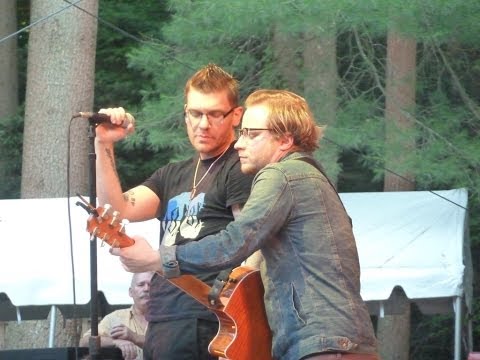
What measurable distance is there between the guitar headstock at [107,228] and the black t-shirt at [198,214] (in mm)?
536

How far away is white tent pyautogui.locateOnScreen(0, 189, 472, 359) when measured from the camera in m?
6.62

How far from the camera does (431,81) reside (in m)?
8.20

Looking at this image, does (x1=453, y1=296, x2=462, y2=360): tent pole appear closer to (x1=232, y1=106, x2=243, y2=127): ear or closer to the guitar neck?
(x1=232, y1=106, x2=243, y2=127): ear

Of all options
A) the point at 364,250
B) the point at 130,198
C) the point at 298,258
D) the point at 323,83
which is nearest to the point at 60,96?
the point at 323,83

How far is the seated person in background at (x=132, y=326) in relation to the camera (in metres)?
6.07

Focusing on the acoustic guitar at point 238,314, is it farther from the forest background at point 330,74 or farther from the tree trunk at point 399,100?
the tree trunk at point 399,100

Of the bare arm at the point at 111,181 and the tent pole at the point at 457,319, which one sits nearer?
the bare arm at the point at 111,181

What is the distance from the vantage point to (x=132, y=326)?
6.41 m

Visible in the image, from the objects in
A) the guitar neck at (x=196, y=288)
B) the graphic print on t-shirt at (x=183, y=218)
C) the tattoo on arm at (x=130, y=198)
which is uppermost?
the tattoo on arm at (x=130, y=198)

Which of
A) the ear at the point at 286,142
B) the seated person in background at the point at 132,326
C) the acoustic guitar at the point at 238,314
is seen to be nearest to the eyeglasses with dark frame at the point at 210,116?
the ear at the point at 286,142

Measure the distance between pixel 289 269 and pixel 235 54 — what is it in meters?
4.61

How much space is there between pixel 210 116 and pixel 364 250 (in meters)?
3.04

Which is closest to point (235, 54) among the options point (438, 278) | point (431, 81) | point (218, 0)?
point (218, 0)

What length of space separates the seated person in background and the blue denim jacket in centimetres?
254
